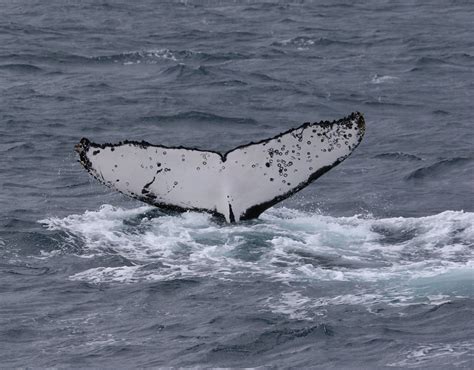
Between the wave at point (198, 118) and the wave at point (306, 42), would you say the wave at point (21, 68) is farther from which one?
the wave at point (306, 42)

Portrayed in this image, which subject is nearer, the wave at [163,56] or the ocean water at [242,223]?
the ocean water at [242,223]

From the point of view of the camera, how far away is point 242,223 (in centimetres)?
2002

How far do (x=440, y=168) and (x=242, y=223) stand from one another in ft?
22.0

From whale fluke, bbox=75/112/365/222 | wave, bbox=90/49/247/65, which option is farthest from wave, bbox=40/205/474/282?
wave, bbox=90/49/247/65

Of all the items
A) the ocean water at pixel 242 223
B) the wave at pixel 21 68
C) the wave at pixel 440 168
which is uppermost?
the wave at pixel 21 68

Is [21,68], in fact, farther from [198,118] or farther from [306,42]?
[306,42]

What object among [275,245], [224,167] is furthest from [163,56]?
[224,167]

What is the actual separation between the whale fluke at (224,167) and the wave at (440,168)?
641cm

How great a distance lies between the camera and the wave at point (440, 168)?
2509 centimetres

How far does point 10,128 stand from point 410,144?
799 centimetres

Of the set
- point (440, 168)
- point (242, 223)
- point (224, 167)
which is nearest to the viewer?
point (224, 167)

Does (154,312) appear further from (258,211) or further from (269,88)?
(269,88)

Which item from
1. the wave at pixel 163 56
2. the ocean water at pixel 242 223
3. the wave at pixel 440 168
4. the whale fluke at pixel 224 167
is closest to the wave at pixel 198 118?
the ocean water at pixel 242 223

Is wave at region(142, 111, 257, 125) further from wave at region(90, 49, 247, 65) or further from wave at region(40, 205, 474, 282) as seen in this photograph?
wave at region(40, 205, 474, 282)
